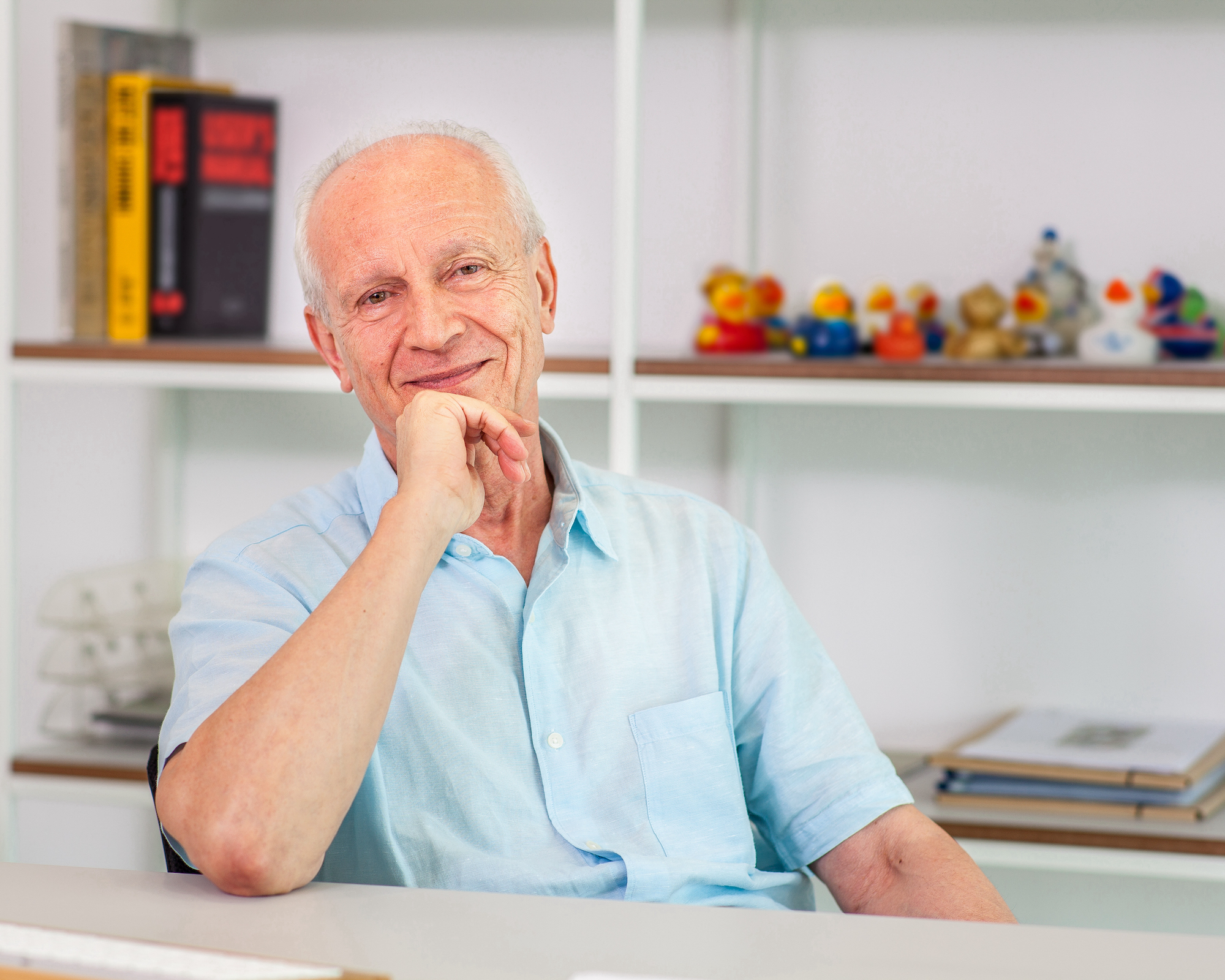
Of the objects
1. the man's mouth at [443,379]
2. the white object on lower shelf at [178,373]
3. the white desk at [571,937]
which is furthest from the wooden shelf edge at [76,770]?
the white desk at [571,937]

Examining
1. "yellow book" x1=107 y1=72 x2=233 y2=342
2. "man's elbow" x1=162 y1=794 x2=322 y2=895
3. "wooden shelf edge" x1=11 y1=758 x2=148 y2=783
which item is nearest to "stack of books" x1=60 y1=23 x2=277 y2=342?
"yellow book" x1=107 y1=72 x2=233 y2=342

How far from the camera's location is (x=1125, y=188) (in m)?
1.84

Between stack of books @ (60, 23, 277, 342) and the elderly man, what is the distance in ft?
2.36

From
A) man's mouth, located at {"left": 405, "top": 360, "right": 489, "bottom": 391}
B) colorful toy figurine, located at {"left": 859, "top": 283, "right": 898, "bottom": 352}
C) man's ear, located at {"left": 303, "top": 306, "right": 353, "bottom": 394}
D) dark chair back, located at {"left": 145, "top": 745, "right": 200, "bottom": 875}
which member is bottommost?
dark chair back, located at {"left": 145, "top": 745, "right": 200, "bottom": 875}

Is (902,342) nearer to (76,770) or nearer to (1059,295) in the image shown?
(1059,295)

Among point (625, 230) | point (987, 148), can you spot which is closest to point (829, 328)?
point (625, 230)

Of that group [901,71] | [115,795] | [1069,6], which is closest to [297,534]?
[115,795]

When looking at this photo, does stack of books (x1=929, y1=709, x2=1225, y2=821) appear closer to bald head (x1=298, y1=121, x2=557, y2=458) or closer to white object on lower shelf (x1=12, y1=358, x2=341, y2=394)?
bald head (x1=298, y1=121, x2=557, y2=458)

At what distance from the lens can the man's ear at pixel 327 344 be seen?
4.01ft

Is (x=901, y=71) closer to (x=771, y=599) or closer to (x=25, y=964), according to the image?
(x=771, y=599)

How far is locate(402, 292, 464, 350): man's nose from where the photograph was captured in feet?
3.73

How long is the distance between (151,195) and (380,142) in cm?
81

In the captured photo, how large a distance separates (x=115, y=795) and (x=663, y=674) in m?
1.01

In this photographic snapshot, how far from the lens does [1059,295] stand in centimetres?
175
